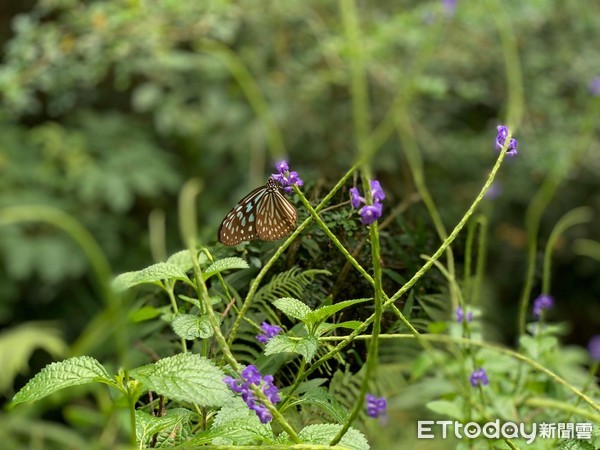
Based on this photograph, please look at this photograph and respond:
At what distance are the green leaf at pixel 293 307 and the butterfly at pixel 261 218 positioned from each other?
3.5 inches

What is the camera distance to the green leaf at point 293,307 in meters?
0.70

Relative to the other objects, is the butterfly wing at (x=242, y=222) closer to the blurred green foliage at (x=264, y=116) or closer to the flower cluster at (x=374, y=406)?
the flower cluster at (x=374, y=406)

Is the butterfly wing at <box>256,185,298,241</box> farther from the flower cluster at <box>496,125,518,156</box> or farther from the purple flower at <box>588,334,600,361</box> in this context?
the purple flower at <box>588,334,600,361</box>

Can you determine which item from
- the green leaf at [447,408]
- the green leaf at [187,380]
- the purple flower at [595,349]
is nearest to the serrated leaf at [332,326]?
the green leaf at [187,380]

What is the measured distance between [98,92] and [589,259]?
2.48 meters

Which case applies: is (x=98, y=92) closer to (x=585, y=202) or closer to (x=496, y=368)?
(x=585, y=202)

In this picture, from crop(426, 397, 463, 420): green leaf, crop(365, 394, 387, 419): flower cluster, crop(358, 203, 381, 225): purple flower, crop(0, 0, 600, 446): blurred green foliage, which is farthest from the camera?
crop(0, 0, 600, 446): blurred green foliage

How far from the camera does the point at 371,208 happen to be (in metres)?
0.54

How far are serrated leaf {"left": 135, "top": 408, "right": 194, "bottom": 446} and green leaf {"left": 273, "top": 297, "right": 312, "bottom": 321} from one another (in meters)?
0.14

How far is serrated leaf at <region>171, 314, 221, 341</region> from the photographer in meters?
0.68

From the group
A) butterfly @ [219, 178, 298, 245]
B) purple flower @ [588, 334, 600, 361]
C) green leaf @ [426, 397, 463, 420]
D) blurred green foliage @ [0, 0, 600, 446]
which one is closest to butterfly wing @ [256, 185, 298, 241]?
butterfly @ [219, 178, 298, 245]

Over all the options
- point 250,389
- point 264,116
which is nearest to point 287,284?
point 250,389

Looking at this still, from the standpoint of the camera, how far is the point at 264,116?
9.01ft

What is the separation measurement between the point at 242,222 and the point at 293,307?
13 centimetres
